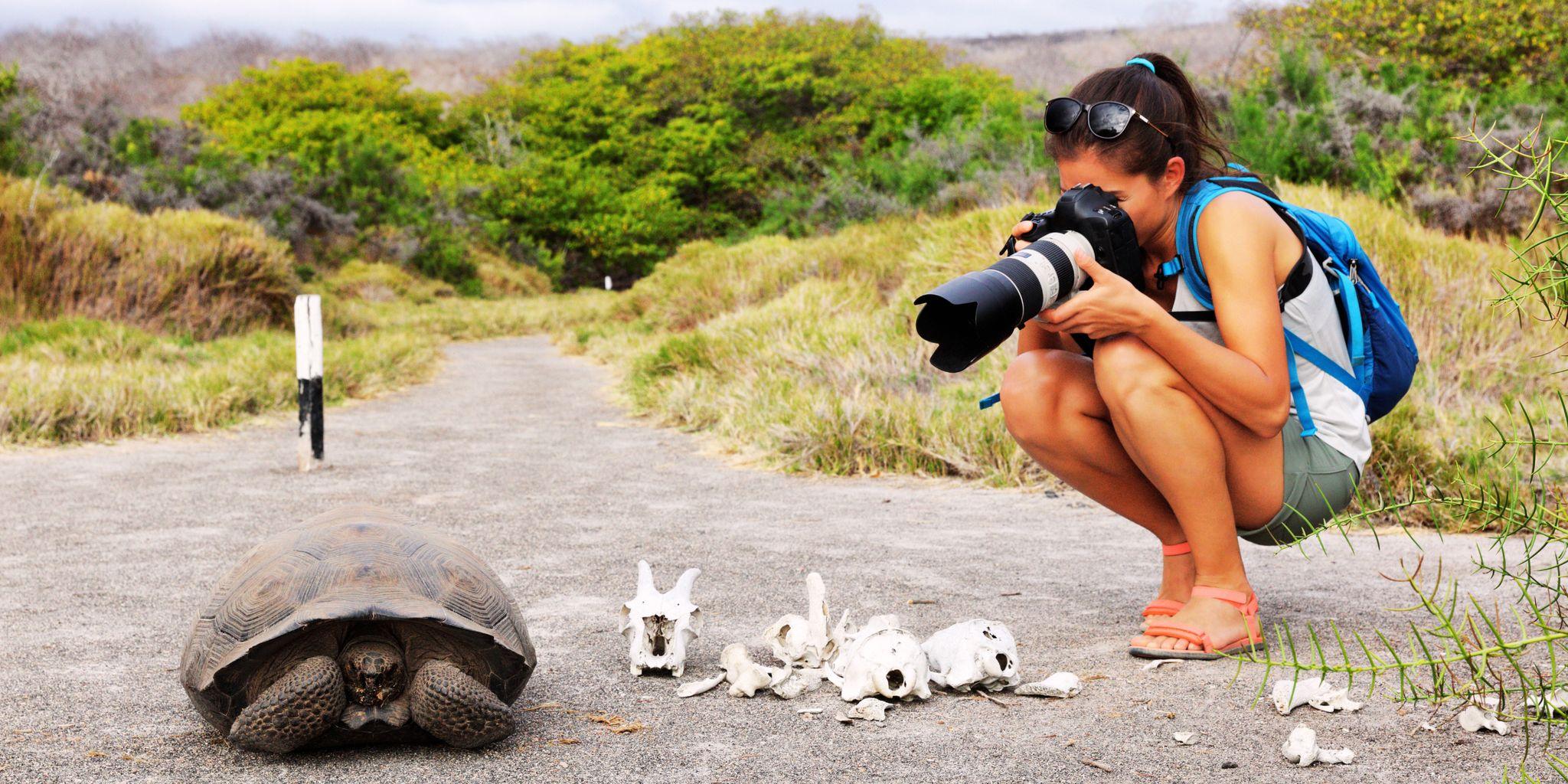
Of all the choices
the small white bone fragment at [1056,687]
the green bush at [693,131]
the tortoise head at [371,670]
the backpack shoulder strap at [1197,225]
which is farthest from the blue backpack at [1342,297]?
the green bush at [693,131]

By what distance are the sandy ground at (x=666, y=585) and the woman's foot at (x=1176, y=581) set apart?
0.40ft

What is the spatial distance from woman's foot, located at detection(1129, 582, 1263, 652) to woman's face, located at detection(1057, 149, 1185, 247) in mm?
829

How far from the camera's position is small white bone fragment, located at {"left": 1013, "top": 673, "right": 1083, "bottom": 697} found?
2.32 meters

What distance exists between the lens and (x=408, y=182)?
26953 mm

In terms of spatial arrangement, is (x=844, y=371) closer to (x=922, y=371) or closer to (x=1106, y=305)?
(x=922, y=371)

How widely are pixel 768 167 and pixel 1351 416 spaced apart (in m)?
37.7

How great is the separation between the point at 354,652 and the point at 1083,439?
5.47 ft

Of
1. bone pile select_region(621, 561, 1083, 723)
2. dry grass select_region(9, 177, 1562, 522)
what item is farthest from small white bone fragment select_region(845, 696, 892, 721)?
dry grass select_region(9, 177, 1562, 522)

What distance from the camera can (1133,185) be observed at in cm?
253

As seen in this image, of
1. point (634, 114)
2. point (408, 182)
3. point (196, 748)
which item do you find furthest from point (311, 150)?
point (196, 748)

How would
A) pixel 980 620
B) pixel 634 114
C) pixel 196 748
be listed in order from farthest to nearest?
pixel 634 114, pixel 980 620, pixel 196 748

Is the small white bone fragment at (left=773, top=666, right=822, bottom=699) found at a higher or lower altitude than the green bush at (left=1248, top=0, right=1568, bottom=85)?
lower

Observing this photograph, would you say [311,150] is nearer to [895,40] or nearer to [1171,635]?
[895,40]

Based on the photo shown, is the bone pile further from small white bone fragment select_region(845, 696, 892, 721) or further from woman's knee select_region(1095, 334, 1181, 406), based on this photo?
woman's knee select_region(1095, 334, 1181, 406)
